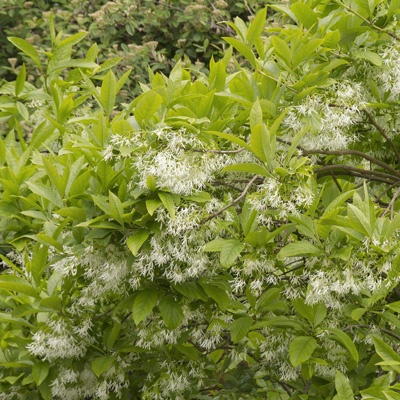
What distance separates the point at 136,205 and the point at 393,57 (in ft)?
3.98

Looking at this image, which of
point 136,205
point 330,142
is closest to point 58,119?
point 136,205

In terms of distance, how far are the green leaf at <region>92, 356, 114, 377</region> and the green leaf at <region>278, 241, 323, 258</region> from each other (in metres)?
1.04

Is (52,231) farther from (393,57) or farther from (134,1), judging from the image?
(134,1)

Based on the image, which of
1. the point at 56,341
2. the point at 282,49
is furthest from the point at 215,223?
the point at 56,341

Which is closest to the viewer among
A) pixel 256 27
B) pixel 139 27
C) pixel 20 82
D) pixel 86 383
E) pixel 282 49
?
pixel 282 49

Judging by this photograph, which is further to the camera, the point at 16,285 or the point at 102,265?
the point at 16,285

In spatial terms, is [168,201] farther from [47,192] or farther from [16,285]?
[16,285]

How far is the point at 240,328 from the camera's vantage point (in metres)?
2.28

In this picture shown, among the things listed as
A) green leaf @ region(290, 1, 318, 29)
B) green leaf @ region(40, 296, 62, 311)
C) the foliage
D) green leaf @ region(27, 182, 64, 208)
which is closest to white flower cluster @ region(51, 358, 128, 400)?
the foliage

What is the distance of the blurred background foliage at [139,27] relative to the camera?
20.0ft

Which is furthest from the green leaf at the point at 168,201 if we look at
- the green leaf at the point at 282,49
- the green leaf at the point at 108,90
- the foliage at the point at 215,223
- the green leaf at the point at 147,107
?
the green leaf at the point at 282,49

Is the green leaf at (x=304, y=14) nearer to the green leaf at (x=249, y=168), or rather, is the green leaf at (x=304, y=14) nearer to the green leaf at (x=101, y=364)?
the green leaf at (x=249, y=168)

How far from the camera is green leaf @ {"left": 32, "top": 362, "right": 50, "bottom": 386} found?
2.38 metres

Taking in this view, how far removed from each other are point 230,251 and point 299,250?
240mm
